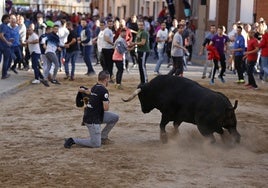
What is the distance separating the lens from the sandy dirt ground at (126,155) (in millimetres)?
9156

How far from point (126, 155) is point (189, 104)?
1378 millimetres

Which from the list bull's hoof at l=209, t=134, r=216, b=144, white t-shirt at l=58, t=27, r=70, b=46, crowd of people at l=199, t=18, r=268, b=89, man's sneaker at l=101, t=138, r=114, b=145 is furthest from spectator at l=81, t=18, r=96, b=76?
bull's hoof at l=209, t=134, r=216, b=144

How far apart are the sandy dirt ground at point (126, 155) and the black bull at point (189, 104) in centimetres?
35

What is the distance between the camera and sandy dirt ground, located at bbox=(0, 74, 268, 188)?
30.0 feet

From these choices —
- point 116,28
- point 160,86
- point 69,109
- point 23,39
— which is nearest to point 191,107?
point 160,86

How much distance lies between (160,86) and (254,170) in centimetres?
254

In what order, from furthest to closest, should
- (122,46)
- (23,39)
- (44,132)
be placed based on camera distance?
1. (23,39)
2. (122,46)
3. (44,132)

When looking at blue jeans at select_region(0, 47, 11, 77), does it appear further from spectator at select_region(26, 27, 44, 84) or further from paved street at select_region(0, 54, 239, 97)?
spectator at select_region(26, 27, 44, 84)

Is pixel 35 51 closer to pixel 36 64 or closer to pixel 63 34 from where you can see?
pixel 36 64

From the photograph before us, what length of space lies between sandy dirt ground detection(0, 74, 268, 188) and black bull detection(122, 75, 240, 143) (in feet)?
1.13

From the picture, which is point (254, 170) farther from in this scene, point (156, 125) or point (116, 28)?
point (116, 28)

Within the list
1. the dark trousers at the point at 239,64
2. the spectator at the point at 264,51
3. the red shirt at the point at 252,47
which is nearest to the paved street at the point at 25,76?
the dark trousers at the point at 239,64

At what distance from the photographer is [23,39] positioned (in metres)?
24.5

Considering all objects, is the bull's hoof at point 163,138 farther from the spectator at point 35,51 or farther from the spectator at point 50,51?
the spectator at point 35,51
